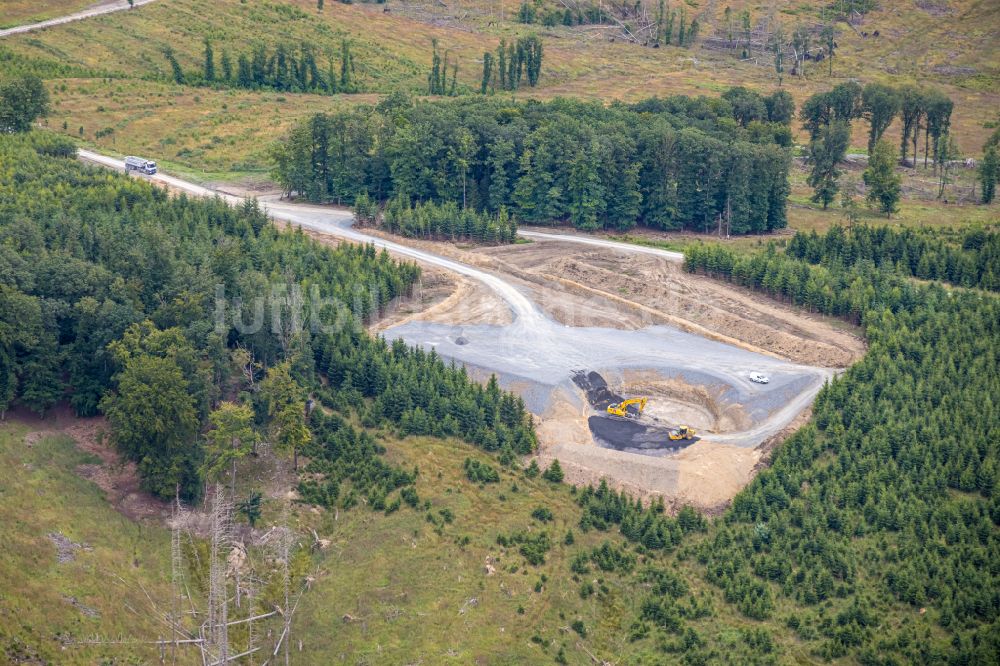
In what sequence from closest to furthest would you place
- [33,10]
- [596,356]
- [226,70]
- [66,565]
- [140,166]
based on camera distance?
[66,565]
[596,356]
[140,166]
[226,70]
[33,10]

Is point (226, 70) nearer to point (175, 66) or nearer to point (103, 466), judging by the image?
point (175, 66)

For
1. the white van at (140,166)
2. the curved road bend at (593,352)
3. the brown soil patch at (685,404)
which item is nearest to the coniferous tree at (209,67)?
the white van at (140,166)

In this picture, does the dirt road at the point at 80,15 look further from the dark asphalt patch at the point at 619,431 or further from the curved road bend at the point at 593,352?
the dark asphalt patch at the point at 619,431

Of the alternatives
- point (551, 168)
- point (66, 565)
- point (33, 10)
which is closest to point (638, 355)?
point (551, 168)

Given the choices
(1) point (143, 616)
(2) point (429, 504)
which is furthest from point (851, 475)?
(1) point (143, 616)

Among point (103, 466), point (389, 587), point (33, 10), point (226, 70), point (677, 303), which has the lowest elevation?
point (389, 587)

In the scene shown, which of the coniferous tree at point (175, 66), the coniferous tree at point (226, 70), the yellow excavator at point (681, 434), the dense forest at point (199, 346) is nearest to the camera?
the dense forest at point (199, 346)
